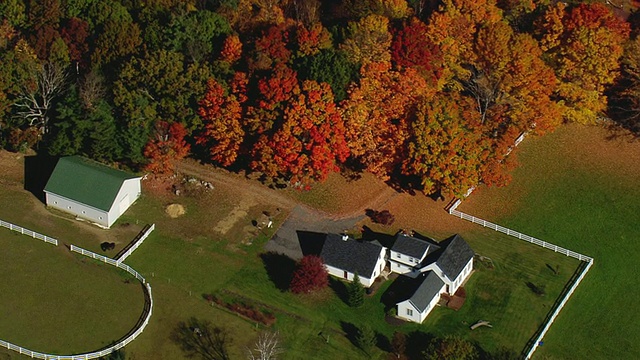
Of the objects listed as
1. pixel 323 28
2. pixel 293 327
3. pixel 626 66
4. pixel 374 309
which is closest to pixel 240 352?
pixel 293 327

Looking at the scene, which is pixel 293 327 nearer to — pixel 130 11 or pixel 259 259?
pixel 259 259

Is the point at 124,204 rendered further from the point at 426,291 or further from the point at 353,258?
the point at 426,291

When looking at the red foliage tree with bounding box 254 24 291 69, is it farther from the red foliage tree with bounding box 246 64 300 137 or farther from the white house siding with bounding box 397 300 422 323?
the white house siding with bounding box 397 300 422 323

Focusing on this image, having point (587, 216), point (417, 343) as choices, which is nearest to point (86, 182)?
point (417, 343)

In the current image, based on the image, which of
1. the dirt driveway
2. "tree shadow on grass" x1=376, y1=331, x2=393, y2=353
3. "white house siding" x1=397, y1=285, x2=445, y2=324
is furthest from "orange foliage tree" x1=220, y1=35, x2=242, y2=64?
"tree shadow on grass" x1=376, y1=331, x2=393, y2=353

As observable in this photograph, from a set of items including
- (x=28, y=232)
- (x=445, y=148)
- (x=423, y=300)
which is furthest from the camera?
(x=445, y=148)
